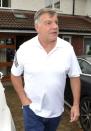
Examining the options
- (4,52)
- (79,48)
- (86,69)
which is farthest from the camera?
(79,48)

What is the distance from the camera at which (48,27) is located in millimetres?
3648

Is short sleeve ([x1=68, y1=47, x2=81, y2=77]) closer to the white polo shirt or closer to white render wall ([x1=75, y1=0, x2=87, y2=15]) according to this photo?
the white polo shirt

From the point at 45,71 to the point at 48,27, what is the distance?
42 centimetres

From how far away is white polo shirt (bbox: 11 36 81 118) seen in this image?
12.0 feet

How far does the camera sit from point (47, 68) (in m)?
3.64

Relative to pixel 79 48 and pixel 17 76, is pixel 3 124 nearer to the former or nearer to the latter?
pixel 17 76

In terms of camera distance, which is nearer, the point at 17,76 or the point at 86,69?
the point at 17,76

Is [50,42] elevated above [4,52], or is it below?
above

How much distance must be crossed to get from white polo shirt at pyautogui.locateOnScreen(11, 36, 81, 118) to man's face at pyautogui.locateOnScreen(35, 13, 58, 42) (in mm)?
132

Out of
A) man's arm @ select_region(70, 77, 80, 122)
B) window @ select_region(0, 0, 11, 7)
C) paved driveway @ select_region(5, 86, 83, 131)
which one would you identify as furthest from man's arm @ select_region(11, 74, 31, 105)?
window @ select_region(0, 0, 11, 7)

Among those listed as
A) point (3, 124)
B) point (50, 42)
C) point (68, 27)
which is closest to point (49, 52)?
point (50, 42)

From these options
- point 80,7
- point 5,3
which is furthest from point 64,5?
point 5,3

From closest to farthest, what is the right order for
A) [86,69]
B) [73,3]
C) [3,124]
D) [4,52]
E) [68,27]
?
[3,124] < [86,69] < [4,52] < [68,27] < [73,3]

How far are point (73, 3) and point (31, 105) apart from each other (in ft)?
62.5
